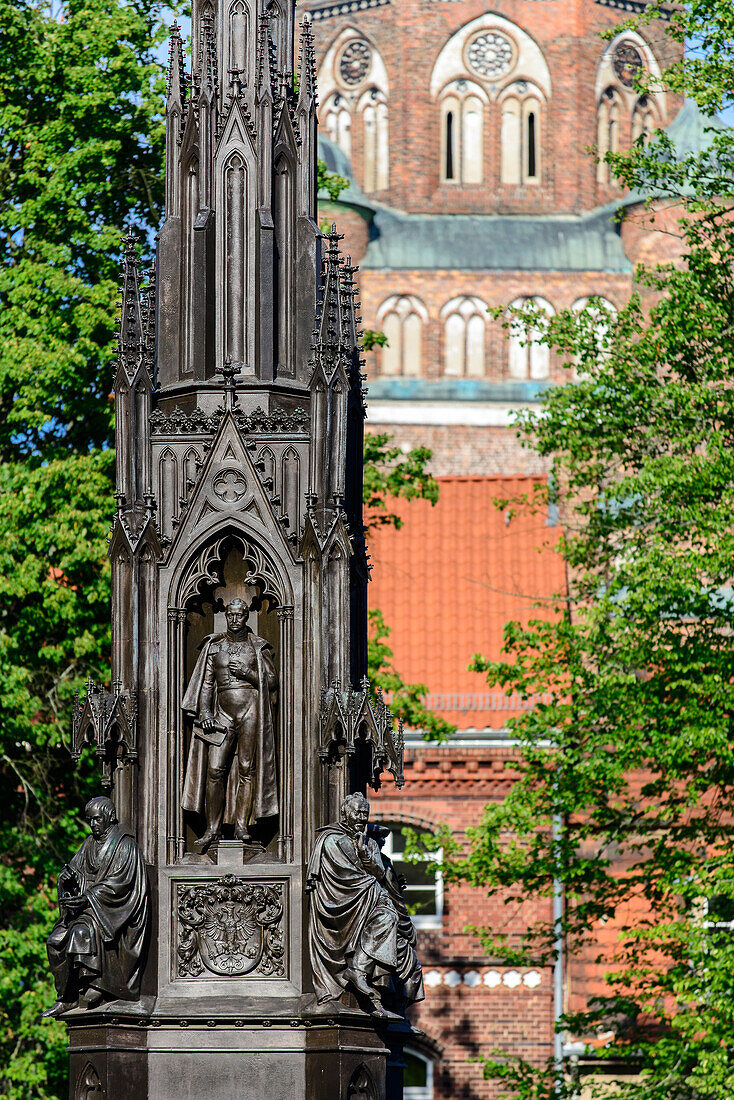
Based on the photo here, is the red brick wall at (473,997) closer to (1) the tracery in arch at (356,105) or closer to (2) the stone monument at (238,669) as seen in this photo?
(2) the stone monument at (238,669)

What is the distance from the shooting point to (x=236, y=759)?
10.1 m

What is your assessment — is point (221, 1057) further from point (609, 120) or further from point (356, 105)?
point (609, 120)

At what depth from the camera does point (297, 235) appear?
423 inches

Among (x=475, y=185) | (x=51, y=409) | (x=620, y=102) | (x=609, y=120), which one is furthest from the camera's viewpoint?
(x=620, y=102)

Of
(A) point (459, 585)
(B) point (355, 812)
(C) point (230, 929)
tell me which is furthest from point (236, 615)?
(A) point (459, 585)

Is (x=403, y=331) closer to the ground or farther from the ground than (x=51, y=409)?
farther from the ground

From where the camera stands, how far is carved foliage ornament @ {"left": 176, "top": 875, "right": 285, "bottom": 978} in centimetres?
982

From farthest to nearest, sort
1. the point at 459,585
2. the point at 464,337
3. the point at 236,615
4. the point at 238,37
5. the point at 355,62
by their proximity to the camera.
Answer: the point at 355,62 → the point at 464,337 → the point at 459,585 → the point at 238,37 → the point at 236,615

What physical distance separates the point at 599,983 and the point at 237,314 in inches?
847

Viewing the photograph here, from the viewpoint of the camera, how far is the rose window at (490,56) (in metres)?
65.4

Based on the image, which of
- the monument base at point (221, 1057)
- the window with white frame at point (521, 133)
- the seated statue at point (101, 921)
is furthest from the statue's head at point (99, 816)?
the window with white frame at point (521, 133)

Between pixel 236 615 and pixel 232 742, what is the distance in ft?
1.95

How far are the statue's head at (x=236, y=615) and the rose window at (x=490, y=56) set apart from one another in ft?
188

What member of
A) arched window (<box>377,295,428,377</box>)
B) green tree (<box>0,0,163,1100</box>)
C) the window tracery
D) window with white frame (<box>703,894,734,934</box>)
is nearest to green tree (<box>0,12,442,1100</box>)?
green tree (<box>0,0,163,1100</box>)
